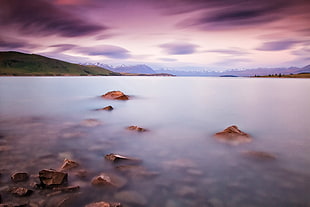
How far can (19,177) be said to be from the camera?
25.3 feet

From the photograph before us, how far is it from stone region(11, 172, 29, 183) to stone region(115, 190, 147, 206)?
3.79 meters

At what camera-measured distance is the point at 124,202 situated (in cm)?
661

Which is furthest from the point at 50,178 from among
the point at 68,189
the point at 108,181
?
the point at 108,181

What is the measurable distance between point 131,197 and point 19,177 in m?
4.50

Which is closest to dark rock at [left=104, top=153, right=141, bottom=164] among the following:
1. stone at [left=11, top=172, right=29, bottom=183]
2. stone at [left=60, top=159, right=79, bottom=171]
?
stone at [left=60, top=159, right=79, bottom=171]

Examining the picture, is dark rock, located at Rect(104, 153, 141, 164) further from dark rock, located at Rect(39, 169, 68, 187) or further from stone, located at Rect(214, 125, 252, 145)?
stone, located at Rect(214, 125, 252, 145)

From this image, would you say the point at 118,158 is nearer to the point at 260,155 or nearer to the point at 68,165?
A: the point at 68,165

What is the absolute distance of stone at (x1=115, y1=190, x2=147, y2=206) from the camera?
6639 millimetres

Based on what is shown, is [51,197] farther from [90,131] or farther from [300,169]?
[300,169]

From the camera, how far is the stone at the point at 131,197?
21.8ft

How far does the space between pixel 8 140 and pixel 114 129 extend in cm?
702

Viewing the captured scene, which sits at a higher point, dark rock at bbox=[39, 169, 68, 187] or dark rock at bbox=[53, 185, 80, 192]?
dark rock at bbox=[39, 169, 68, 187]

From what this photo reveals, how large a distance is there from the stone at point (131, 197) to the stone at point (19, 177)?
379 cm

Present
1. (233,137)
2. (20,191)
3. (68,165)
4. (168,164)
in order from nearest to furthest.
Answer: (20,191) < (68,165) < (168,164) < (233,137)
